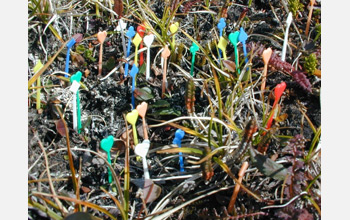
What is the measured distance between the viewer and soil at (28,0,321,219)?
1146mm

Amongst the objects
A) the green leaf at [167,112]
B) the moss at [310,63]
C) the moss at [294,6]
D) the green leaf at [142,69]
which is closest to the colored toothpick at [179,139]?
the green leaf at [167,112]

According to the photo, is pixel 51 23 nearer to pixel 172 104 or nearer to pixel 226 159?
pixel 172 104

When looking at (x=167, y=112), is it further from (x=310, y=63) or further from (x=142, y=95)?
(x=310, y=63)

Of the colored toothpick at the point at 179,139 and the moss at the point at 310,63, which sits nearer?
the colored toothpick at the point at 179,139

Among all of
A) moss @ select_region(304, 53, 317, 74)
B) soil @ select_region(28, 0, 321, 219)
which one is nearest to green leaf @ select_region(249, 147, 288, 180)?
soil @ select_region(28, 0, 321, 219)

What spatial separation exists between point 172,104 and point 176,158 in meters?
0.21

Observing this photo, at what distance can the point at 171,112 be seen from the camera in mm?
1335

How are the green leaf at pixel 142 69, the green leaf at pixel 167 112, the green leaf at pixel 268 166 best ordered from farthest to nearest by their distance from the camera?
the green leaf at pixel 142 69, the green leaf at pixel 167 112, the green leaf at pixel 268 166

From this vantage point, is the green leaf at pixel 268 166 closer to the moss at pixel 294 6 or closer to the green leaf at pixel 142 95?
the green leaf at pixel 142 95

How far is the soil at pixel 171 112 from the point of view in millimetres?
1146

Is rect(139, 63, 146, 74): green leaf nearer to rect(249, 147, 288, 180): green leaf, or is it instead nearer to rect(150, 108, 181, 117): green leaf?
rect(150, 108, 181, 117): green leaf

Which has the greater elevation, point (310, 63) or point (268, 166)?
point (310, 63)

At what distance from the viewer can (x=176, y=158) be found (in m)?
1.26

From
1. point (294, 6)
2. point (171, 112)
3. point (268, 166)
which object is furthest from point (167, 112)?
point (294, 6)
